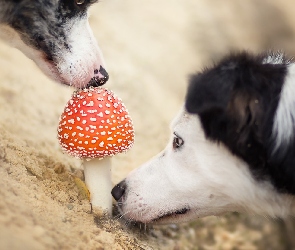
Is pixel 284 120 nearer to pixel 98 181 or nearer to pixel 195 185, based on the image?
pixel 195 185

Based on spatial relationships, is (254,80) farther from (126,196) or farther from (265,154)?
(126,196)

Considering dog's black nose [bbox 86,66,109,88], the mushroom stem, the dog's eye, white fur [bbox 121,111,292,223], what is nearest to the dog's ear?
white fur [bbox 121,111,292,223]

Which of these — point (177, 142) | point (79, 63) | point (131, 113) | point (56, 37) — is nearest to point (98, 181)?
point (177, 142)

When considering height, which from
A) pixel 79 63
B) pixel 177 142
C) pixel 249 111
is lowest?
pixel 177 142

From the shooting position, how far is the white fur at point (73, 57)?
117 inches

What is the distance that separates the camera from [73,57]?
9.80 feet

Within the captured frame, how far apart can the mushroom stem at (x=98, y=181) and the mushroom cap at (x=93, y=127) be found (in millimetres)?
169

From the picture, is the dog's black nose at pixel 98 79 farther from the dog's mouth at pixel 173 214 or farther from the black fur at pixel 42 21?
the dog's mouth at pixel 173 214

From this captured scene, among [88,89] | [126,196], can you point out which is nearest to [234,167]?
[126,196]

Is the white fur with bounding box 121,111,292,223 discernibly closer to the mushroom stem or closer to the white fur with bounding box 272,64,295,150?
the mushroom stem

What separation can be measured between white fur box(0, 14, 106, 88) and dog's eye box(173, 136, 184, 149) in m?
0.66

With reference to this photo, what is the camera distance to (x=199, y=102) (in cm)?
228

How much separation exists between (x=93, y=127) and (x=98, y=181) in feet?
1.28

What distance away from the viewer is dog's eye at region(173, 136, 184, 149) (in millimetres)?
2621
